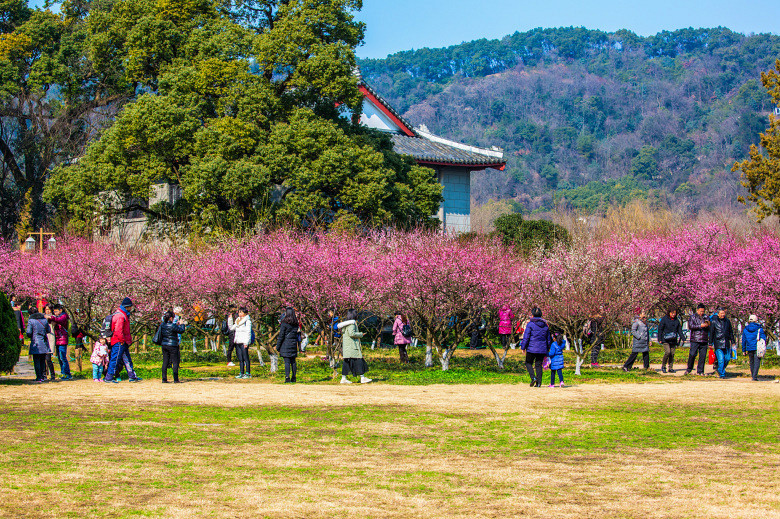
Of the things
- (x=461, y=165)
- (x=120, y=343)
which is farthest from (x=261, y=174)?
(x=461, y=165)

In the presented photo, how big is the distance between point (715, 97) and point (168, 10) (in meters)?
165

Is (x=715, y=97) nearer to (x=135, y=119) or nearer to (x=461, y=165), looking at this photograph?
(x=461, y=165)

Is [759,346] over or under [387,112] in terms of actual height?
under

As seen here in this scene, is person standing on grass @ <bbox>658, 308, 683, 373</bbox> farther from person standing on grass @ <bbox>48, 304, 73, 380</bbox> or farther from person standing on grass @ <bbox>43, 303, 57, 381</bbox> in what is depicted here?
person standing on grass @ <bbox>43, 303, 57, 381</bbox>

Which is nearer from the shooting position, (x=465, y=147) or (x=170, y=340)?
(x=170, y=340)

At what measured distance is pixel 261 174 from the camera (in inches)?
1105

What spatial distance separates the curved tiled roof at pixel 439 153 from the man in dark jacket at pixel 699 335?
831 inches

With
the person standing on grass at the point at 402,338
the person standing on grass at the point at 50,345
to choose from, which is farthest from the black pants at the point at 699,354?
the person standing on grass at the point at 50,345

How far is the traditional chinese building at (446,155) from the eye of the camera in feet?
135

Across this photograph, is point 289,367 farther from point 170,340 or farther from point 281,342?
point 170,340

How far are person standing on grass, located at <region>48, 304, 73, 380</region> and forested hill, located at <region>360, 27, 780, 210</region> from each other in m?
92.4

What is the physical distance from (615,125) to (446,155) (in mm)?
134899

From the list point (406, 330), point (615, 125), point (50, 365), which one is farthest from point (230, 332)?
point (615, 125)

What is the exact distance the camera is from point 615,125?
168 metres
